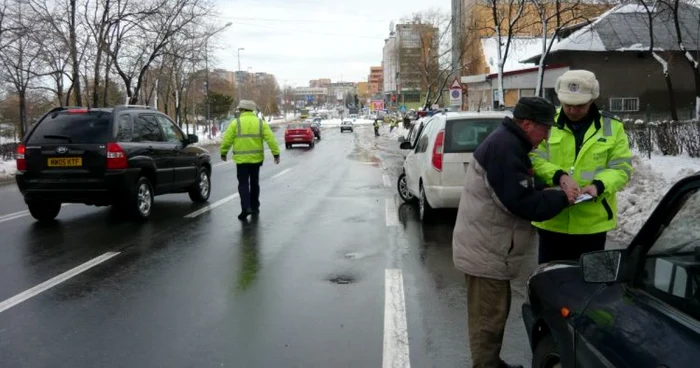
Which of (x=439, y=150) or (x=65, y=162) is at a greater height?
(x=439, y=150)

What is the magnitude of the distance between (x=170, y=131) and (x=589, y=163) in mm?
8786

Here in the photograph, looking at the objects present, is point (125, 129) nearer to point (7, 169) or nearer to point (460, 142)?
point (460, 142)

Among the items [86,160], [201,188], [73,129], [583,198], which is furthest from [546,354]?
[201,188]

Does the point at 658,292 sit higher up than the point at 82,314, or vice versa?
the point at 658,292

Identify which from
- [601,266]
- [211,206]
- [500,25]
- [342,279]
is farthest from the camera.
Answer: [500,25]

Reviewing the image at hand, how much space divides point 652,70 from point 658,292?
107 ft

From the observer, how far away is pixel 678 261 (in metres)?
2.40

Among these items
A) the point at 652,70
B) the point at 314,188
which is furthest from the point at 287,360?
the point at 652,70

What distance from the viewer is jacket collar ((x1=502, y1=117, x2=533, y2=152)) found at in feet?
11.5

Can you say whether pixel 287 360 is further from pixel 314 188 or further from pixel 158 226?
pixel 314 188

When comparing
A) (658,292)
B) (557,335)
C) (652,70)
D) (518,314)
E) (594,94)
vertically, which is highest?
(652,70)

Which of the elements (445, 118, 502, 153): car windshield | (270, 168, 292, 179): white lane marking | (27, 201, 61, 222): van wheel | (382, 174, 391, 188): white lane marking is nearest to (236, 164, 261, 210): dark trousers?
(27, 201, 61, 222): van wheel

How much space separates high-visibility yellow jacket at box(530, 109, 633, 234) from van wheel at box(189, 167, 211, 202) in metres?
9.10

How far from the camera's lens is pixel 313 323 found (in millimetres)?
5039
